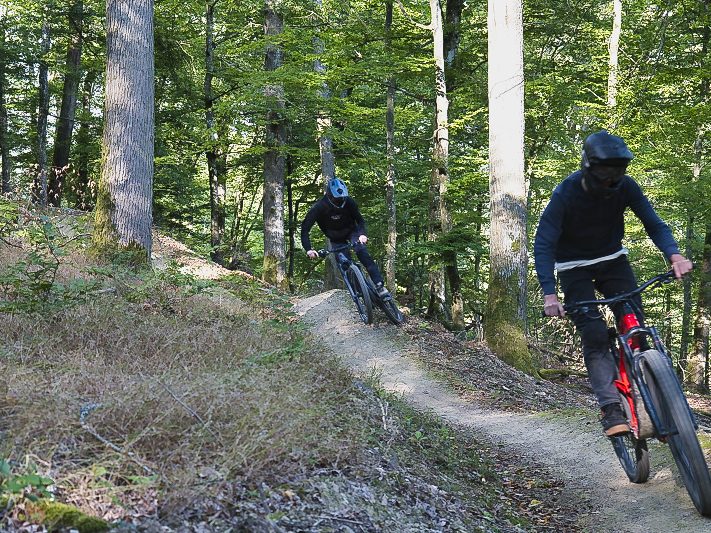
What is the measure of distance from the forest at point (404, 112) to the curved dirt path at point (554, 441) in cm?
187

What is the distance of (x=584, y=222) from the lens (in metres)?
4.56

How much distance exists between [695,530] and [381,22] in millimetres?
15742

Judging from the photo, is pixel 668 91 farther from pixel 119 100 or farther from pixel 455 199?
pixel 119 100

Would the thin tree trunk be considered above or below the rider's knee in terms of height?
above

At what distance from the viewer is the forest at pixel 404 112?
33.3 ft

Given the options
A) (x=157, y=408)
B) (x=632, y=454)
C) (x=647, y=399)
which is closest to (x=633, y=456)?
(x=632, y=454)

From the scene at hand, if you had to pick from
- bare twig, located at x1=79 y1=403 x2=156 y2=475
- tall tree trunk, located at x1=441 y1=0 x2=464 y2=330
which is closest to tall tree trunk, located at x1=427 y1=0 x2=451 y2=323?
tall tree trunk, located at x1=441 y1=0 x2=464 y2=330

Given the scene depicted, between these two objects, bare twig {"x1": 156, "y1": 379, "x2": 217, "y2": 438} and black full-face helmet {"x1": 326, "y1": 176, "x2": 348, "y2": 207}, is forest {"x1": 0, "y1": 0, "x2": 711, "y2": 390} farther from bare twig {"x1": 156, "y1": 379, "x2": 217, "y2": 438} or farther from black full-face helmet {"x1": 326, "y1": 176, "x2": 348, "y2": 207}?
bare twig {"x1": 156, "y1": 379, "x2": 217, "y2": 438}

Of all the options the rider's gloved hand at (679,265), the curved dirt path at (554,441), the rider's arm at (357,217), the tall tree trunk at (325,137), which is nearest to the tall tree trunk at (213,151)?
the tall tree trunk at (325,137)

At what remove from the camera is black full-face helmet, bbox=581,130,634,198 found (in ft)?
13.6

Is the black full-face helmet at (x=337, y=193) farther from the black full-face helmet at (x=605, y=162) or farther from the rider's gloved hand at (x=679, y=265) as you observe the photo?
the rider's gloved hand at (x=679, y=265)

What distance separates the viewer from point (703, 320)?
1797 centimetres

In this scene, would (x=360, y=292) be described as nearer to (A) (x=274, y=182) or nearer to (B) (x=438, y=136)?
(B) (x=438, y=136)

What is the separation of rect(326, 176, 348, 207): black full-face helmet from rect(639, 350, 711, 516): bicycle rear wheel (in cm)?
645
